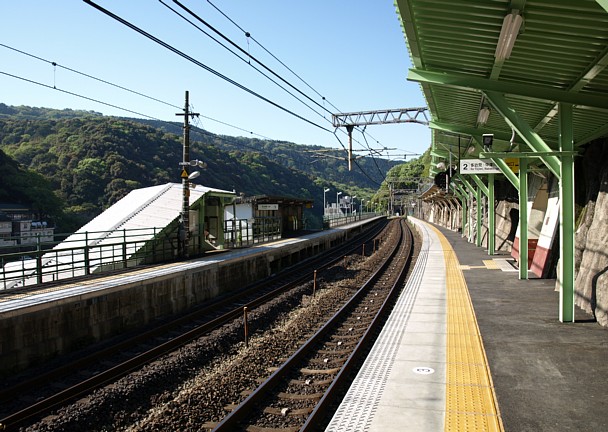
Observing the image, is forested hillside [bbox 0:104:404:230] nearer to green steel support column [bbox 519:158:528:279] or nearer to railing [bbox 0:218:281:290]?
railing [bbox 0:218:281:290]

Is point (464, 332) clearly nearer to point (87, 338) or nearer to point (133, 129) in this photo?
point (87, 338)

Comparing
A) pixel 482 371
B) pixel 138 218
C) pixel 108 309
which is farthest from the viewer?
pixel 138 218

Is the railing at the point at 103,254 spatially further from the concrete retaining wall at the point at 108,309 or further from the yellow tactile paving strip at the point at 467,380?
the yellow tactile paving strip at the point at 467,380

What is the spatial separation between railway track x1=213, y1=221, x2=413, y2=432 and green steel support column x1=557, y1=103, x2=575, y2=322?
4.09m

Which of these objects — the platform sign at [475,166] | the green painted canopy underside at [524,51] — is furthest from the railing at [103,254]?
the platform sign at [475,166]

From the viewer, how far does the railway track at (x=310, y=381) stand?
657cm

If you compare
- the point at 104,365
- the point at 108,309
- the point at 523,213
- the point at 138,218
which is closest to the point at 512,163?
the point at 523,213

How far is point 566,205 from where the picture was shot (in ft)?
31.5

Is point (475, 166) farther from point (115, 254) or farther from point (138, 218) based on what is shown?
point (138, 218)

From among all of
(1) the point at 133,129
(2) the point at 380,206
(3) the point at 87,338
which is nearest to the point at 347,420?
(3) the point at 87,338

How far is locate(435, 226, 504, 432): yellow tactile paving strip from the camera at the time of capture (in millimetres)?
5605

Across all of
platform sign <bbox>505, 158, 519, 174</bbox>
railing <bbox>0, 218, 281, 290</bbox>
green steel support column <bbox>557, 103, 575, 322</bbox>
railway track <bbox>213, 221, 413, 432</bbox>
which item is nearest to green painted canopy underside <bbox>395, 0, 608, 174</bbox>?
green steel support column <bbox>557, 103, 575, 322</bbox>

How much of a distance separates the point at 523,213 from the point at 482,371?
382 inches

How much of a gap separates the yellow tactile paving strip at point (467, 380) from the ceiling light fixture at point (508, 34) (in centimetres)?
507
